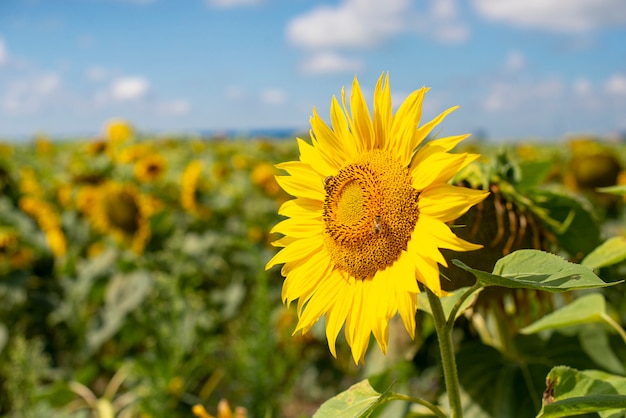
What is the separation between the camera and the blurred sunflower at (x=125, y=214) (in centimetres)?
267

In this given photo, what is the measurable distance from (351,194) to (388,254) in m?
0.06

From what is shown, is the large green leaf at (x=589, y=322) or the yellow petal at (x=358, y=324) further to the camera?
the large green leaf at (x=589, y=322)

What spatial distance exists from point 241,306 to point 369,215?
219 centimetres

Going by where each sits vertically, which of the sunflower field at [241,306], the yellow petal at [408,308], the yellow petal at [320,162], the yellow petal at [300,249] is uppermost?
Result: the yellow petal at [320,162]

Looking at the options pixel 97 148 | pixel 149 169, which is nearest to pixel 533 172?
pixel 149 169

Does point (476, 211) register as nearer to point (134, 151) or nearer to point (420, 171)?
point (420, 171)

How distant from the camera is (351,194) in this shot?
0.56m

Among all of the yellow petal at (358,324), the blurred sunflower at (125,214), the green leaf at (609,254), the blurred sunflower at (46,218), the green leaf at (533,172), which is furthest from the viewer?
the blurred sunflower at (46,218)

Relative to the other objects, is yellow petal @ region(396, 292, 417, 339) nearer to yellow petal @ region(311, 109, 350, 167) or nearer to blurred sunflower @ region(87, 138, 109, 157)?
yellow petal @ region(311, 109, 350, 167)

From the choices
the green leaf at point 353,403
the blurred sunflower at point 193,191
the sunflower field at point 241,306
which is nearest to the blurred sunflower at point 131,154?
the sunflower field at point 241,306

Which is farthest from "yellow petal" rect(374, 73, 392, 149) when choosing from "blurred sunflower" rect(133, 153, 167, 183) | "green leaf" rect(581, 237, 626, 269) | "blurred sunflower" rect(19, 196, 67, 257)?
"blurred sunflower" rect(133, 153, 167, 183)

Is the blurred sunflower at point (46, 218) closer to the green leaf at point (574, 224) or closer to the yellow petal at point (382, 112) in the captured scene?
the green leaf at point (574, 224)

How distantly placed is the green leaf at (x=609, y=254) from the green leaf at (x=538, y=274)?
25cm

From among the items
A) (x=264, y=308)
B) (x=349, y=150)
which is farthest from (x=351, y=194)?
(x=264, y=308)
